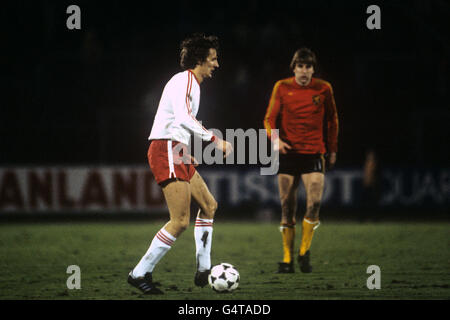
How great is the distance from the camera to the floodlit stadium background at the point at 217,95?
1507 cm

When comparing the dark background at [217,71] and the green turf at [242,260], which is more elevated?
the dark background at [217,71]

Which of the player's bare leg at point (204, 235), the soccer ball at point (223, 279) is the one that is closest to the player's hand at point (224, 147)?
the player's bare leg at point (204, 235)

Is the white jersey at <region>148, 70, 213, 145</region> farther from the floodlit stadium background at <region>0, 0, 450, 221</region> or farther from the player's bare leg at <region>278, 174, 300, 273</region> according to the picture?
the floodlit stadium background at <region>0, 0, 450, 221</region>

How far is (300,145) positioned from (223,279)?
1910 mm

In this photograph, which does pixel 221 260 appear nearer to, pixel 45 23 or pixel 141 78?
pixel 141 78

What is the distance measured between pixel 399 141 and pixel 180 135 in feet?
34.4

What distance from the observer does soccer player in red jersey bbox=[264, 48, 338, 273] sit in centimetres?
743

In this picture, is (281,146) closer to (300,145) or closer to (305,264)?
(300,145)

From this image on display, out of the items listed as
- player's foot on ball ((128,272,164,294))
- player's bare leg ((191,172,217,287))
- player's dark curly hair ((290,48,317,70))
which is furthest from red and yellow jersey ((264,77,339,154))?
player's foot on ball ((128,272,164,294))

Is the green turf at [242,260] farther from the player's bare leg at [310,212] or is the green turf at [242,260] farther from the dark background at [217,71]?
the dark background at [217,71]

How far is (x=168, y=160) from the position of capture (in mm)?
5980

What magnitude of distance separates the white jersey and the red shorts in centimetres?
6

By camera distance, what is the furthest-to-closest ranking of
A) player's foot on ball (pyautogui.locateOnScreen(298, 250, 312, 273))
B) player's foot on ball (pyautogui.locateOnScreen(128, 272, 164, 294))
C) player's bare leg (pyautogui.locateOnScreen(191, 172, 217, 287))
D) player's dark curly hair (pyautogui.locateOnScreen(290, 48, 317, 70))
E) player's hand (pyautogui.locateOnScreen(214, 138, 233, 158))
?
player's foot on ball (pyautogui.locateOnScreen(298, 250, 312, 273)) < player's dark curly hair (pyautogui.locateOnScreen(290, 48, 317, 70)) < player's bare leg (pyautogui.locateOnScreen(191, 172, 217, 287)) < player's foot on ball (pyautogui.locateOnScreen(128, 272, 164, 294)) < player's hand (pyautogui.locateOnScreen(214, 138, 233, 158))

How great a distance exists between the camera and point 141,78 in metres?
17.4
